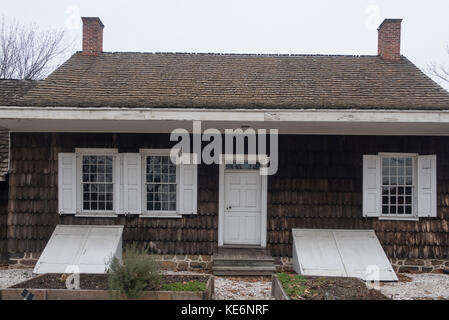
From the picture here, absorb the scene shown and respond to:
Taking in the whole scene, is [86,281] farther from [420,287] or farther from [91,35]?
[91,35]

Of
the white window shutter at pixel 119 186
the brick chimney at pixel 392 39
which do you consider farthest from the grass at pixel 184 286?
the brick chimney at pixel 392 39

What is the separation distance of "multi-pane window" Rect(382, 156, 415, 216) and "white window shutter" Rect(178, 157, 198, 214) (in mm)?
4256

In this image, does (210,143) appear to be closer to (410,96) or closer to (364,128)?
(364,128)

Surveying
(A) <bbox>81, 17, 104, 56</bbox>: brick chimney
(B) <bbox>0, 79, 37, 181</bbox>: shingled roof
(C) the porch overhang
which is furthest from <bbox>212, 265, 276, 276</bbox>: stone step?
(A) <bbox>81, 17, 104, 56</bbox>: brick chimney

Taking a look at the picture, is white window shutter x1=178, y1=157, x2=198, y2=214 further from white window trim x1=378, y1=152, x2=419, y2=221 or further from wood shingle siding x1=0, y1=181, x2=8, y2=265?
white window trim x1=378, y1=152, x2=419, y2=221

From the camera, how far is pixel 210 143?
7.73m

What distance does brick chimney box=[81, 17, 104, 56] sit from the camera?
10156 millimetres

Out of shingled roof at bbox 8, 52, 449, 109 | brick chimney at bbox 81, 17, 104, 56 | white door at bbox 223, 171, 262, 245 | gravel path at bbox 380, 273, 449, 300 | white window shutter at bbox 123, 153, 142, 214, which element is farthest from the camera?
brick chimney at bbox 81, 17, 104, 56

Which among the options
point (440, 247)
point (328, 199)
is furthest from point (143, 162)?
point (440, 247)

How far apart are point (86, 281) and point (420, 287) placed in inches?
236

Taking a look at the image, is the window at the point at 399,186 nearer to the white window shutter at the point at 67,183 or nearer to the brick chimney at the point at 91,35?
the white window shutter at the point at 67,183

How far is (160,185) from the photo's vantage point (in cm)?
789

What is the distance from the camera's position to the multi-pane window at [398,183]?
783cm

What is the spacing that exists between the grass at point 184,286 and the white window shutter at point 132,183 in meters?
2.93
